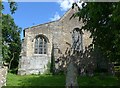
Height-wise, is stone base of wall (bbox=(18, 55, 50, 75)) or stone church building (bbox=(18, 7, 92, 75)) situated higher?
stone church building (bbox=(18, 7, 92, 75))

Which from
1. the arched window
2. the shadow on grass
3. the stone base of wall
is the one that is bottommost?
the shadow on grass

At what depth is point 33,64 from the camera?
39656 millimetres

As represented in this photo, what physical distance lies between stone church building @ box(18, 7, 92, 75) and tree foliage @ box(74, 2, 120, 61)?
22017 mm

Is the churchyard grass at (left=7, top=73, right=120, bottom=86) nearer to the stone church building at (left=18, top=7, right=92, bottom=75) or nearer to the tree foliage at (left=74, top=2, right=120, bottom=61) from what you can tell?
the tree foliage at (left=74, top=2, right=120, bottom=61)

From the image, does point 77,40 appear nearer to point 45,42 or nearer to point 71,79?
point 45,42

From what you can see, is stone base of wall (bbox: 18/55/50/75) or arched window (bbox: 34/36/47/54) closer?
stone base of wall (bbox: 18/55/50/75)

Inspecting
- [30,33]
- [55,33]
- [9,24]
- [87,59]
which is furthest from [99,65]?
[9,24]

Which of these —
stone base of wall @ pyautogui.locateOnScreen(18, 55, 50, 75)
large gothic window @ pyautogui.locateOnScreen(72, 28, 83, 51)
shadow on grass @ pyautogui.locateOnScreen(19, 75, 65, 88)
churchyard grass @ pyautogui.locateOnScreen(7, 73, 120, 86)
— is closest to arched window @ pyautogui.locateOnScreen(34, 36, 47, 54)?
stone base of wall @ pyautogui.locateOnScreen(18, 55, 50, 75)

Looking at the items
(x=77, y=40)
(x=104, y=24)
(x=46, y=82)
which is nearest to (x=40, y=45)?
(x=77, y=40)

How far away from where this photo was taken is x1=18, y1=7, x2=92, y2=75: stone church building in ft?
130

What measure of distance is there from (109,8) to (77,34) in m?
25.2

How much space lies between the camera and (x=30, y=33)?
4009 centimetres

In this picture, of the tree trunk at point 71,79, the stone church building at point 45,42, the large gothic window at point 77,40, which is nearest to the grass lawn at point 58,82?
the tree trunk at point 71,79

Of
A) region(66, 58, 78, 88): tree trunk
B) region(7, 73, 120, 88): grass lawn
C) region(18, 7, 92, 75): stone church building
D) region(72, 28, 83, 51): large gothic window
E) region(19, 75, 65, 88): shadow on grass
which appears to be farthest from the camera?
region(72, 28, 83, 51): large gothic window
